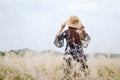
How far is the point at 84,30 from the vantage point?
383 inches

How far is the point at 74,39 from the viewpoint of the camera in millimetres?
9609

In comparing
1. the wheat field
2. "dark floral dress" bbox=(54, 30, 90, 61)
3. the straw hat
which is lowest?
the wheat field

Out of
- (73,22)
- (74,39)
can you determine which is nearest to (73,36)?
(74,39)

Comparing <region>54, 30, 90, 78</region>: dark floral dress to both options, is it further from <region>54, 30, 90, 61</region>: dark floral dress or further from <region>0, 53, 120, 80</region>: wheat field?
<region>0, 53, 120, 80</region>: wheat field

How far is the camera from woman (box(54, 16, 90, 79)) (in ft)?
31.4

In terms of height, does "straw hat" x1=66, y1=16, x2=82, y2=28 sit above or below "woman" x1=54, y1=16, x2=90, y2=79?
above

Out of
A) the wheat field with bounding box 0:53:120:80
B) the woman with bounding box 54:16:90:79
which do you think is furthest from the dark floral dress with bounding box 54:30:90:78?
the wheat field with bounding box 0:53:120:80

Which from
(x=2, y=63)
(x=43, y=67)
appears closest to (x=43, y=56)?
(x=43, y=67)

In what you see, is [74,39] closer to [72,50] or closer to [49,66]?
[72,50]

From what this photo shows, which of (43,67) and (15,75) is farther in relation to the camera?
(43,67)

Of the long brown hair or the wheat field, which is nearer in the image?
the long brown hair

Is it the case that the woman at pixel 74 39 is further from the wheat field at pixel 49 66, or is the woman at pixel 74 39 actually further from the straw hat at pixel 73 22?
the wheat field at pixel 49 66

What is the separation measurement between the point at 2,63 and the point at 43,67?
810 mm

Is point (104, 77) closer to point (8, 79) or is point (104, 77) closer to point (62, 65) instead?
point (62, 65)
